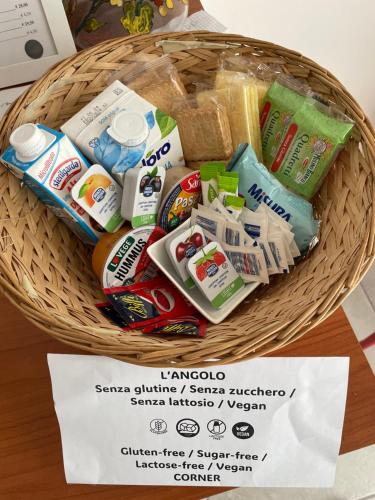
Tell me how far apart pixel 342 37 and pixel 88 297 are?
3.15 feet

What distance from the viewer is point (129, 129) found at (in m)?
0.82

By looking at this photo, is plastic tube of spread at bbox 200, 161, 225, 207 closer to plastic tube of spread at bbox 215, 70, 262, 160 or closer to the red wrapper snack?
plastic tube of spread at bbox 215, 70, 262, 160

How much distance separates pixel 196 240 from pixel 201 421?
0.80 feet

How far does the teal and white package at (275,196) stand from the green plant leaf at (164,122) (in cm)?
10

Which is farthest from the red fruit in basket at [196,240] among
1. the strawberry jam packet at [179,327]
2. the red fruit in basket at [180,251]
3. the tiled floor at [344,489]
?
the tiled floor at [344,489]

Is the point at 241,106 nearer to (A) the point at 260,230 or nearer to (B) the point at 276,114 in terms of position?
(B) the point at 276,114

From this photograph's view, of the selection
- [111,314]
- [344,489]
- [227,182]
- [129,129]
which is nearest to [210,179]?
[227,182]

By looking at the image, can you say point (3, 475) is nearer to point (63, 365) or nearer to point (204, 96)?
point (63, 365)

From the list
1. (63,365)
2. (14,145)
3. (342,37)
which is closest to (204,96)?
(14,145)

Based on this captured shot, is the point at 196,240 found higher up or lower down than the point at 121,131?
lower down

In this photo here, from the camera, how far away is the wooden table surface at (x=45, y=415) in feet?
2.53

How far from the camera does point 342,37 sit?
1.41 metres

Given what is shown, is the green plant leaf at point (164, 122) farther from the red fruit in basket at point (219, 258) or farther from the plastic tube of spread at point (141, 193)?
the red fruit in basket at point (219, 258)

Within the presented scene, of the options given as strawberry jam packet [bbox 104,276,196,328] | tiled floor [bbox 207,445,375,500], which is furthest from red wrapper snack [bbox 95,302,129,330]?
tiled floor [bbox 207,445,375,500]
